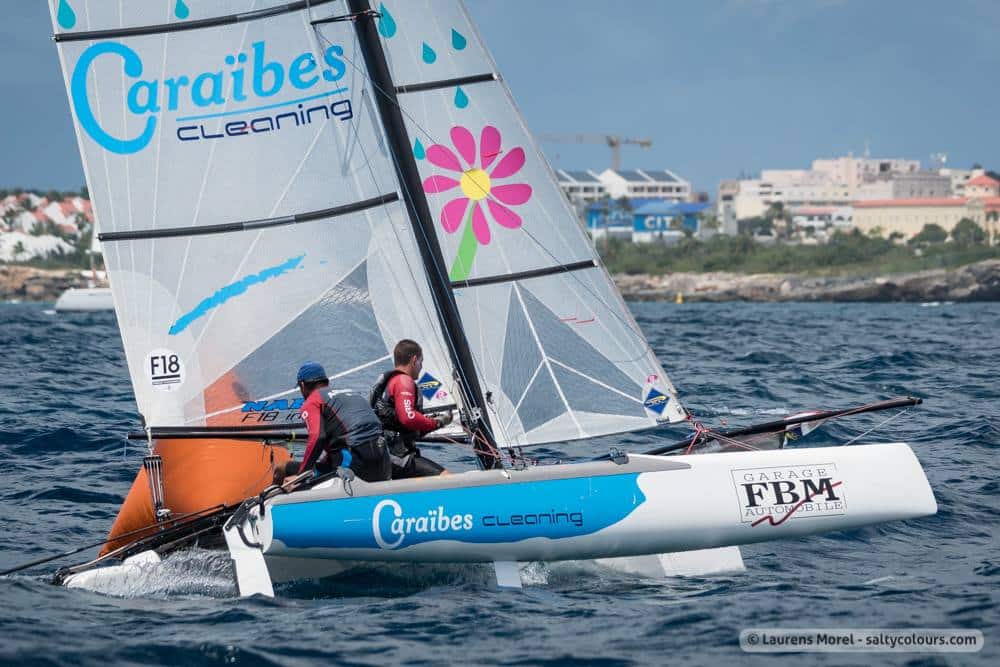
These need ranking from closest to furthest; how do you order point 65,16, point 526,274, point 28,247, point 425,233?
1. point 65,16
2. point 425,233
3. point 526,274
4. point 28,247

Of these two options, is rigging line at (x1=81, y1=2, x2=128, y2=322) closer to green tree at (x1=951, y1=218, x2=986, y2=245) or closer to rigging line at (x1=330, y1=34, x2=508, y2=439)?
rigging line at (x1=330, y1=34, x2=508, y2=439)

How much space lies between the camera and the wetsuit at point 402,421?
768 centimetres

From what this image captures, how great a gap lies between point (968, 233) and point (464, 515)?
364 feet

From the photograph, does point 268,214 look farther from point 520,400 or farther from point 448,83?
point 520,400

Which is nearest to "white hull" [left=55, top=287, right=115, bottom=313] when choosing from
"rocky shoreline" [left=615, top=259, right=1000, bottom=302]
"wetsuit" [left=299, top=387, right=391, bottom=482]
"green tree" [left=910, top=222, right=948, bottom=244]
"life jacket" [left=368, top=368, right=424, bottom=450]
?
"rocky shoreline" [left=615, top=259, right=1000, bottom=302]

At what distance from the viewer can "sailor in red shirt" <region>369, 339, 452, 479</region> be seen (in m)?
7.68

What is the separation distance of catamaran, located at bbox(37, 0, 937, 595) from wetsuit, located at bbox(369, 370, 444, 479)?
0.52 meters

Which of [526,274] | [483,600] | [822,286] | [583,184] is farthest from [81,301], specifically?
[583,184]

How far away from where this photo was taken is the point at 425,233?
851 centimetres

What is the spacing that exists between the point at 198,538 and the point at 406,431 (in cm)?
133

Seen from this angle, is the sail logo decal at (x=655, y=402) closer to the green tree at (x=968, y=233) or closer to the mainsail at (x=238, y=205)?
the mainsail at (x=238, y=205)

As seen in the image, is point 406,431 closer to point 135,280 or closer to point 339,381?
point 339,381

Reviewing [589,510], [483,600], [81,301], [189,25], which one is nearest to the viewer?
[483,600]

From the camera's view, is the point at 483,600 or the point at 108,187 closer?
the point at 483,600
